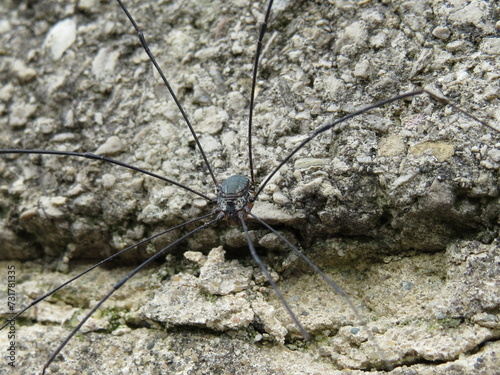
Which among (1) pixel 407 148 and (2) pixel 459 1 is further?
(2) pixel 459 1

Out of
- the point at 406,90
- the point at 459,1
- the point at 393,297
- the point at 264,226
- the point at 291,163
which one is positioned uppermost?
the point at 459,1

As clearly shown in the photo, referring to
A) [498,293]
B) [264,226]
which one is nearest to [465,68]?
[498,293]

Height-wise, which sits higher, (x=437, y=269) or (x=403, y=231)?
(x=403, y=231)

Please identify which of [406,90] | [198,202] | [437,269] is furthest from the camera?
[198,202]

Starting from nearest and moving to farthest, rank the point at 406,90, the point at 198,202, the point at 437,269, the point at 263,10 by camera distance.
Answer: the point at 437,269 → the point at 406,90 → the point at 198,202 → the point at 263,10

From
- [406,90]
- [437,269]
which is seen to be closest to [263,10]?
[406,90]

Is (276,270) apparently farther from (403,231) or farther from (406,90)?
(406,90)
